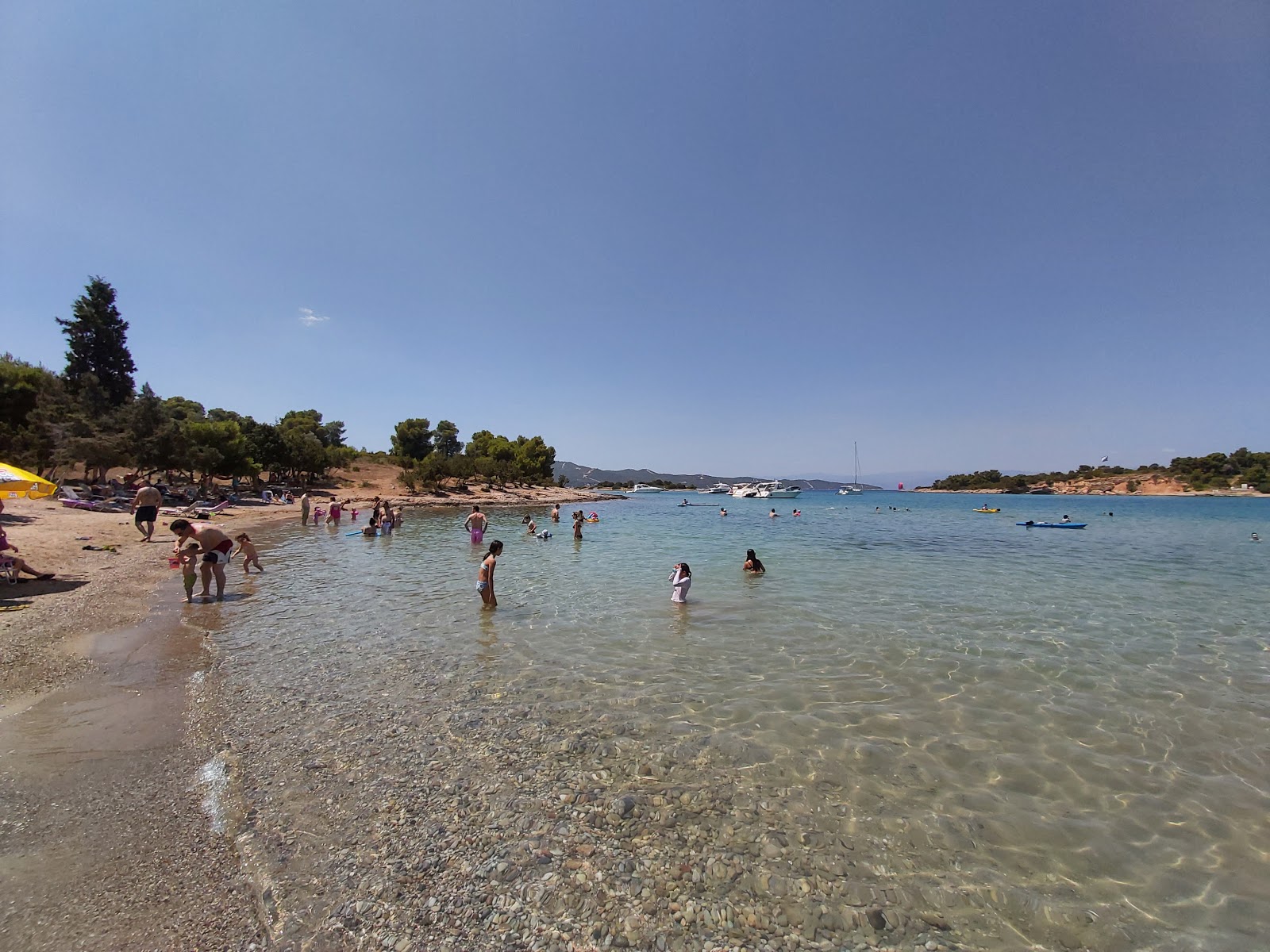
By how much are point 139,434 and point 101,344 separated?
32264 mm

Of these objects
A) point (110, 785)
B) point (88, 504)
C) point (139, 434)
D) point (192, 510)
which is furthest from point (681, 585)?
point (139, 434)

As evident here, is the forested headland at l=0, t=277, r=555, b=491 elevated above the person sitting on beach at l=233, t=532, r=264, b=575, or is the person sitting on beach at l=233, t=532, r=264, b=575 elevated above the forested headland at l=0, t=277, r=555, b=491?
the forested headland at l=0, t=277, r=555, b=491

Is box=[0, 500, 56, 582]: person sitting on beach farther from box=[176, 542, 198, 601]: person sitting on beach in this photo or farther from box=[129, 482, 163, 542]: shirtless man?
box=[129, 482, 163, 542]: shirtless man

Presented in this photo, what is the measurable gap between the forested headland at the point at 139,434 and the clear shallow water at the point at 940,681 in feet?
103

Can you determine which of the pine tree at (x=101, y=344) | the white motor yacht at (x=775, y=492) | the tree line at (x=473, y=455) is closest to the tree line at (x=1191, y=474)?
the white motor yacht at (x=775, y=492)

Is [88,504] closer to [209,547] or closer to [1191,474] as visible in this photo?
[209,547]

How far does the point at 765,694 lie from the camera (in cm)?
793

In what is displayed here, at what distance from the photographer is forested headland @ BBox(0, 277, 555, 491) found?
118 feet

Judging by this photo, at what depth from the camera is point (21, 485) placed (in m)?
11.6

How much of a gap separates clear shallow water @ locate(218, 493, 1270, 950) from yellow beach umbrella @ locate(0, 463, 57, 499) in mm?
4872

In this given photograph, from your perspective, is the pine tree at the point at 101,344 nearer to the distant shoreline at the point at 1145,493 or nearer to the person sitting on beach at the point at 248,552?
the person sitting on beach at the point at 248,552

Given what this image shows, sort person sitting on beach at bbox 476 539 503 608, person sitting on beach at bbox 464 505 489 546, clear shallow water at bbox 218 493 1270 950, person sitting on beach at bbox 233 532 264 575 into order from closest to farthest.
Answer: clear shallow water at bbox 218 493 1270 950
person sitting on beach at bbox 476 539 503 608
person sitting on beach at bbox 233 532 264 575
person sitting on beach at bbox 464 505 489 546

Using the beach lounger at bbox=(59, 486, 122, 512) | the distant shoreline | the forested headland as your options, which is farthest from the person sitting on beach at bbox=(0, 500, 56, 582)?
the distant shoreline

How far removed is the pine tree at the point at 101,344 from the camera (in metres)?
57.2
